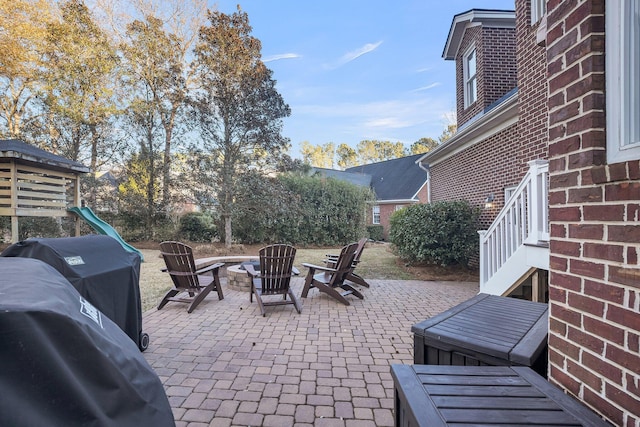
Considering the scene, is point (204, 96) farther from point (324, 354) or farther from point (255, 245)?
point (324, 354)

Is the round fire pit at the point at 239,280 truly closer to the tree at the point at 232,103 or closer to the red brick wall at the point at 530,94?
the red brick wall at the point at 530,94

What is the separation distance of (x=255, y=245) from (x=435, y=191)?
714 cm

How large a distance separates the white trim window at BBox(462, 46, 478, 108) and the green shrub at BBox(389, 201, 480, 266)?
132 inches

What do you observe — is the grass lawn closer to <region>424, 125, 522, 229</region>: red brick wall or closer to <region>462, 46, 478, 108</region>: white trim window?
<region>424, 125, 522, 229</region>: red brick wall

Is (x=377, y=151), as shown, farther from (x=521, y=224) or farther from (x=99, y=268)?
(x=99, y=268)

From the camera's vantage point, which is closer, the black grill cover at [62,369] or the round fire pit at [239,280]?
the black grill cover at [62,369]

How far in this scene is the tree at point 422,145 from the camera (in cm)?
3809

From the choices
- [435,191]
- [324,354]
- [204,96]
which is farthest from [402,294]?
[204,96]

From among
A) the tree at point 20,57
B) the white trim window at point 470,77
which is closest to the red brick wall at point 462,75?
the white trim window at point 470,77

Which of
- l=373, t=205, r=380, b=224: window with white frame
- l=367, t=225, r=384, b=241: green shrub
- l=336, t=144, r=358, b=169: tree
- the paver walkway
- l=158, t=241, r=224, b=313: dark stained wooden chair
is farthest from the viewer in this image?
l=336, t=144, r=358, b=169: tree

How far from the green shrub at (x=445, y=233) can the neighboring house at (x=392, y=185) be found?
8.94 metres

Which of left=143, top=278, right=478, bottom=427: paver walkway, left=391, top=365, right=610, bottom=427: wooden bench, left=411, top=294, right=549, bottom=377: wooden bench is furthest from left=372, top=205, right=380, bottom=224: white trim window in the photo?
left=391, top=365, right=610, bottom=427: wooden bench

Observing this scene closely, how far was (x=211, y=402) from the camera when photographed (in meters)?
2.39

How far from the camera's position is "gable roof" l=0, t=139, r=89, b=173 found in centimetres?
623
